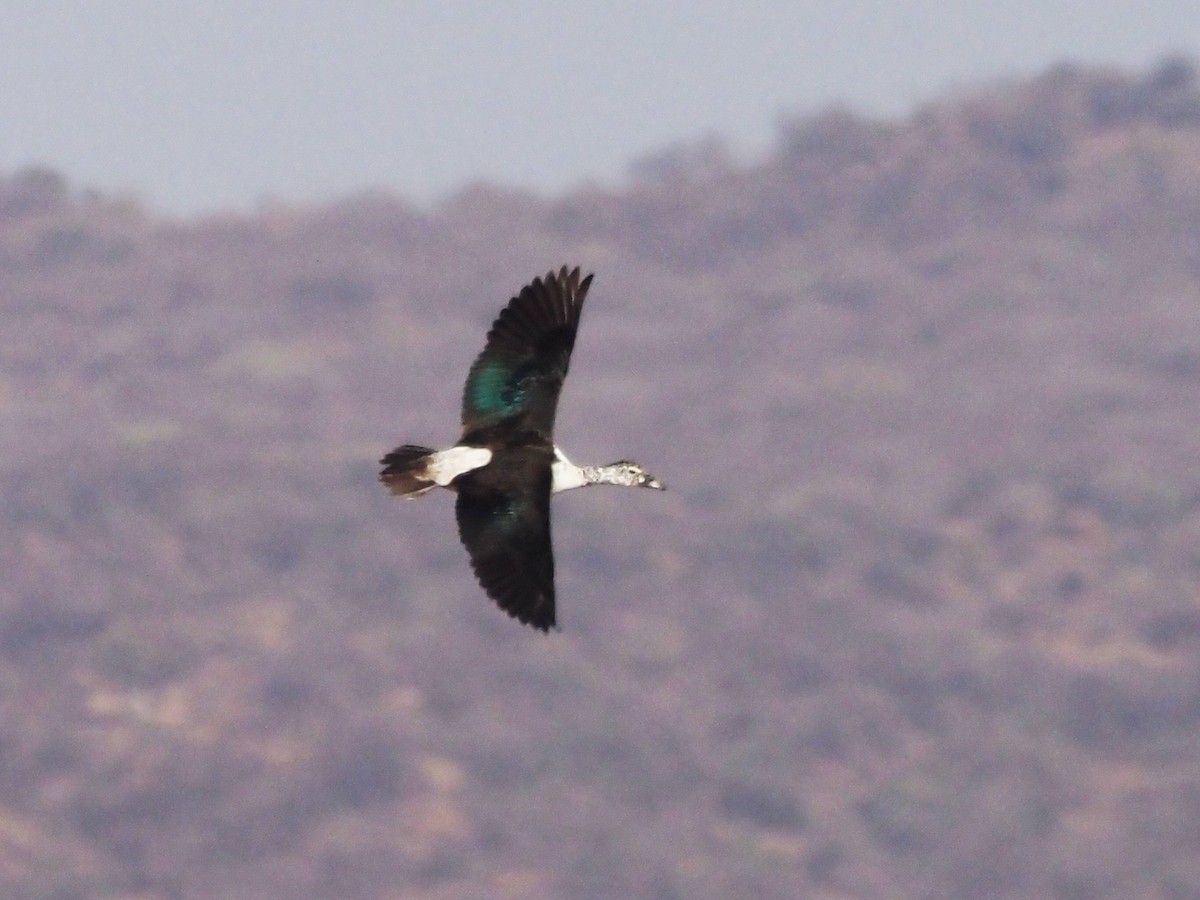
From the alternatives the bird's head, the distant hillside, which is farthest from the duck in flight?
the distant hillside

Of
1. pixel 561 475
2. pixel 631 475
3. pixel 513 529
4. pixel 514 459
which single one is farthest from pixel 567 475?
pixel 631 475

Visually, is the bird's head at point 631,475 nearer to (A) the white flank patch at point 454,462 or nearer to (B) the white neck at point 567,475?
(B) the white neck at point 567,475

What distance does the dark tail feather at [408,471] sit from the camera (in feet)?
69.6

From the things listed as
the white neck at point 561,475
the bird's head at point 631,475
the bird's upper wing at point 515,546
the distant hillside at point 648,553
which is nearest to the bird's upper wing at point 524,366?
the white neck at point 561,475

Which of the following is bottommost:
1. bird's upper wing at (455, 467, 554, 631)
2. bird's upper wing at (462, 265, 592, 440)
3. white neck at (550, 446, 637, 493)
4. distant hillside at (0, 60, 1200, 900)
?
bird's upper wing at (455, 467, 554, 631)

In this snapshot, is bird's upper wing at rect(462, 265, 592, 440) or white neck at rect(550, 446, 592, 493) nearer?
white neck at rect(550, 446, 592, 493)

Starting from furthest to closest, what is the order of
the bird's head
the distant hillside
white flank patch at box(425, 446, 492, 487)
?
the distant hillside
the bird's head
white flank patch at box(425, 446, 492, 487)

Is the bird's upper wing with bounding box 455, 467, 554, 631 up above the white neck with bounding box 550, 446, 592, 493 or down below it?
below

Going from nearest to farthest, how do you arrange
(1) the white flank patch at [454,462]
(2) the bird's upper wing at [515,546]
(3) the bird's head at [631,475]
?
(1) the white flank patch at [454,462]
(2) the bird's upper wing at [515,546]
(3) the bird's head at [631,475]

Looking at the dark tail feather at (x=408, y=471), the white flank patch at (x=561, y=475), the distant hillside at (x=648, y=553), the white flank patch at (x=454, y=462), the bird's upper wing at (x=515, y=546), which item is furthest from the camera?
the distant hillside at (x=648, y=553)

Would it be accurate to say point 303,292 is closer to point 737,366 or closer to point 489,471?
point 737,366

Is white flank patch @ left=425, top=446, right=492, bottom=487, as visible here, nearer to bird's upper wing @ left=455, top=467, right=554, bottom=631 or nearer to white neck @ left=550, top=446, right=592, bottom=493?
bird's upper wing @ left=455, top=467, right=554, bottom=631

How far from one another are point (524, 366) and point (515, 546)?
1413 mm

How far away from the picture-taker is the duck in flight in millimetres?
21406
